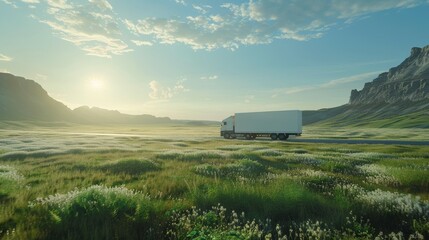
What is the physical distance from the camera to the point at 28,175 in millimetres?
16828

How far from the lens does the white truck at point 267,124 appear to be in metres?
66.8

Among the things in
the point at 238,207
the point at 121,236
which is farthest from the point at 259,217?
the point at 121,236

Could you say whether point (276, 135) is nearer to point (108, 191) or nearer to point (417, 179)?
point (417, 179)

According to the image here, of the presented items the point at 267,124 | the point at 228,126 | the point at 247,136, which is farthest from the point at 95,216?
the point at 228,126

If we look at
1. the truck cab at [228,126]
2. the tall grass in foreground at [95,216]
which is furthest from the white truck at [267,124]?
the tall grass in foreground at [95,216]

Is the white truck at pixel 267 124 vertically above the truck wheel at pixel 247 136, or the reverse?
the white truck at pixel 267 124

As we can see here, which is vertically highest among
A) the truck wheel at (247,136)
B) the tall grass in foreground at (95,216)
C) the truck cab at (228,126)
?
the truck cab at (228,126)

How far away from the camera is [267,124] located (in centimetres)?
6919

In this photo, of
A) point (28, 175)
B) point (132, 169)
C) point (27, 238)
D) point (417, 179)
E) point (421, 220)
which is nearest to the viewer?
point (27, 238)

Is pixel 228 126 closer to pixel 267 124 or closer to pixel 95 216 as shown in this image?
pixel 267 124

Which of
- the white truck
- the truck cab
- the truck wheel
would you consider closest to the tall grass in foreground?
the white truck

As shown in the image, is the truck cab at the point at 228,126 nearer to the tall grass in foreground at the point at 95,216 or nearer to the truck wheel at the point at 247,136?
the truck wheel at the point at 247,136

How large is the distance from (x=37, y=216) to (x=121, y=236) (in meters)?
2.59

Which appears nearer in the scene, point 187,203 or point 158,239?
point 158,239
